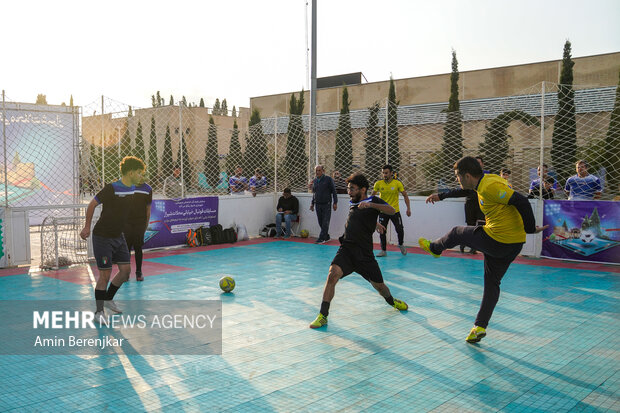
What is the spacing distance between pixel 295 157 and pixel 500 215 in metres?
12.4

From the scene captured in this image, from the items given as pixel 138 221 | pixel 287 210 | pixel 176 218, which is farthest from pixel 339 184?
pixel 138 221

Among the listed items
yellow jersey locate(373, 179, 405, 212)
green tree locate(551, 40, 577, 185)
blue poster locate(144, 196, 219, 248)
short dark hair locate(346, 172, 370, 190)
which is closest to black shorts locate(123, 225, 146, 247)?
blue poster locate(144, 196, 219, 248)

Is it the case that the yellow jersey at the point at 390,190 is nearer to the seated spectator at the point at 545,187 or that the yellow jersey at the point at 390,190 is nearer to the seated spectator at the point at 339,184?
the seated spectator at the point at 545,187

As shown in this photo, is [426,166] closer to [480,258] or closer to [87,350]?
[480,258]

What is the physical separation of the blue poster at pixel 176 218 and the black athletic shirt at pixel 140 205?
3.72 metres

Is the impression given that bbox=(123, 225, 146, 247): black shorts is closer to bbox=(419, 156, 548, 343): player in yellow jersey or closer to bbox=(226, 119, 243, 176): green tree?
bbox=(419, 156, 548, 343): player in yellow jersey

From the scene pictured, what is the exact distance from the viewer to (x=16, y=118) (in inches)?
616

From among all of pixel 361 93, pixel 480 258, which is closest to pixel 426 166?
pixel 480 258

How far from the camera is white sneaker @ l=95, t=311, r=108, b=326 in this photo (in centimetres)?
640

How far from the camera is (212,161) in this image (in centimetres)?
1894

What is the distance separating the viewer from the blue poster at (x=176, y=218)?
1298 cm

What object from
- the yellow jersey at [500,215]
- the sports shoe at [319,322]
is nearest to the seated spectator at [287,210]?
the sports shoe at [319,322]

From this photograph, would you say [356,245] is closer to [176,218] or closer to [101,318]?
[101,318]

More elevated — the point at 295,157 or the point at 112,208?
the point at 295,157
